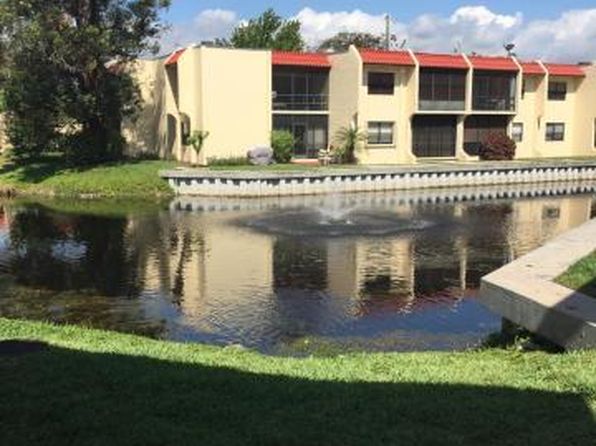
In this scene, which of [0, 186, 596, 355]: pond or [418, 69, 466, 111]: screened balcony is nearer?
[0, 186, 596, 355]: pond

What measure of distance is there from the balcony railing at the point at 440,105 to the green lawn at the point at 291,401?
148ft

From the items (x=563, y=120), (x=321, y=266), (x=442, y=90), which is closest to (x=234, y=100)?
(x=442, y=90)

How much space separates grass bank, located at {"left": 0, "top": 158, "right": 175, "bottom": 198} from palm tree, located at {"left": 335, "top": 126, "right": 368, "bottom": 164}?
445 inches

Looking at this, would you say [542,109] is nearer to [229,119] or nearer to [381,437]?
[229,119]

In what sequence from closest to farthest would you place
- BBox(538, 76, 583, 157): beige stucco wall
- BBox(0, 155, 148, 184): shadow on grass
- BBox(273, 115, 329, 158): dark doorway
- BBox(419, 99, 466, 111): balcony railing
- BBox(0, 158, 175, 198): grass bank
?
BBox(0, 158, 175, 198): grass bank, BBox(0, 155, 148, 184): shadow on grass, BBox(273, 115, 329, 158): dark doorway, BBox(419, 99, 466, 111): balcony railing, BBox(538, 76, 583, 157): beige stucco wall

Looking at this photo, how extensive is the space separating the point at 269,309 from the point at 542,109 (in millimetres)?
47052

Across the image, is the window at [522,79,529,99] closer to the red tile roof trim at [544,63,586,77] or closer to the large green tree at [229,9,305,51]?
the red tile roof trim at [544,63,586,77]

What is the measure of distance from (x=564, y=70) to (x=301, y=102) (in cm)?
2228

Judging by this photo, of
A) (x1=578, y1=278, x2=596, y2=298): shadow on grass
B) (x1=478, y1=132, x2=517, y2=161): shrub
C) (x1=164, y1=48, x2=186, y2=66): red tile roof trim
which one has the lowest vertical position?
(x1=578, y1=278, x2=596, y2=298): shadow on grass

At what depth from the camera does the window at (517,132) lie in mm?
58594

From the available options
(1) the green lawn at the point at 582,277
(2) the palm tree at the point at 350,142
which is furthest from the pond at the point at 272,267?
(2) the palm tree at the point at 350,142

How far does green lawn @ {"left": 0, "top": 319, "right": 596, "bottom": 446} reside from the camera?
19.7 ft

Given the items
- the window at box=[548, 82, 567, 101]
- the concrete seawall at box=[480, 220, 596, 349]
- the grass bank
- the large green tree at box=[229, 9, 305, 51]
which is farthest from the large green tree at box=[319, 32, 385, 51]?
the concrete seawall at box=[480, 220, 596, 349]

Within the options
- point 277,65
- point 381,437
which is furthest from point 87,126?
point 381,437
